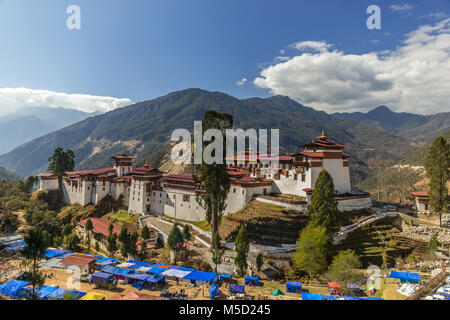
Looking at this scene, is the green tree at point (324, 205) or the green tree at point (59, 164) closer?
the green tree at point (324, 205)

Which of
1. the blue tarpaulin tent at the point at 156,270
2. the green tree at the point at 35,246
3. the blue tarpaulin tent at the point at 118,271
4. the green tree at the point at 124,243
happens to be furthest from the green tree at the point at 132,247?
the green tree at the point at 35,246

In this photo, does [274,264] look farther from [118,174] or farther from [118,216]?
Answer: [118,174]

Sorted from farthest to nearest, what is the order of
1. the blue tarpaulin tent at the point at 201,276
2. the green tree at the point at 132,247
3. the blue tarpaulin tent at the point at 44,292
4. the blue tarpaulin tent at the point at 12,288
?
1. the green tree at the point at 132,247
2. the blue tarpaulin tent at the point at 201,276
3. the blue tarpaulin tent at the point at 12,288
4. the blue tarpaulin tent at the point at 44,292

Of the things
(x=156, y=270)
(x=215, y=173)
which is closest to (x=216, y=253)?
(x=156, y=270)

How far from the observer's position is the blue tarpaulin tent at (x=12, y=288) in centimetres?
2214

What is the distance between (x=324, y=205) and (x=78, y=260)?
103 ft

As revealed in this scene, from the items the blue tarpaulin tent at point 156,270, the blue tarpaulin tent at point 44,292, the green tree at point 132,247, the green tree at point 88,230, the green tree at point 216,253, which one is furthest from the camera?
the green tree at point 88,230

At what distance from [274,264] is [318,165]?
17.2 m

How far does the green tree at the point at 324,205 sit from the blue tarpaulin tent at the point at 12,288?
29.5 meters

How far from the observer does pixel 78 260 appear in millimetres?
33031

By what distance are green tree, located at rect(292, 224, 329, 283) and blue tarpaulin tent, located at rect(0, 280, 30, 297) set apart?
26.3 meters

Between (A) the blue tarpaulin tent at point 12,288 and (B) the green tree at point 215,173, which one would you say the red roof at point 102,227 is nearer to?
(B) the green tree at point 215,173

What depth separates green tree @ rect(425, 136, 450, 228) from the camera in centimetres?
3600
